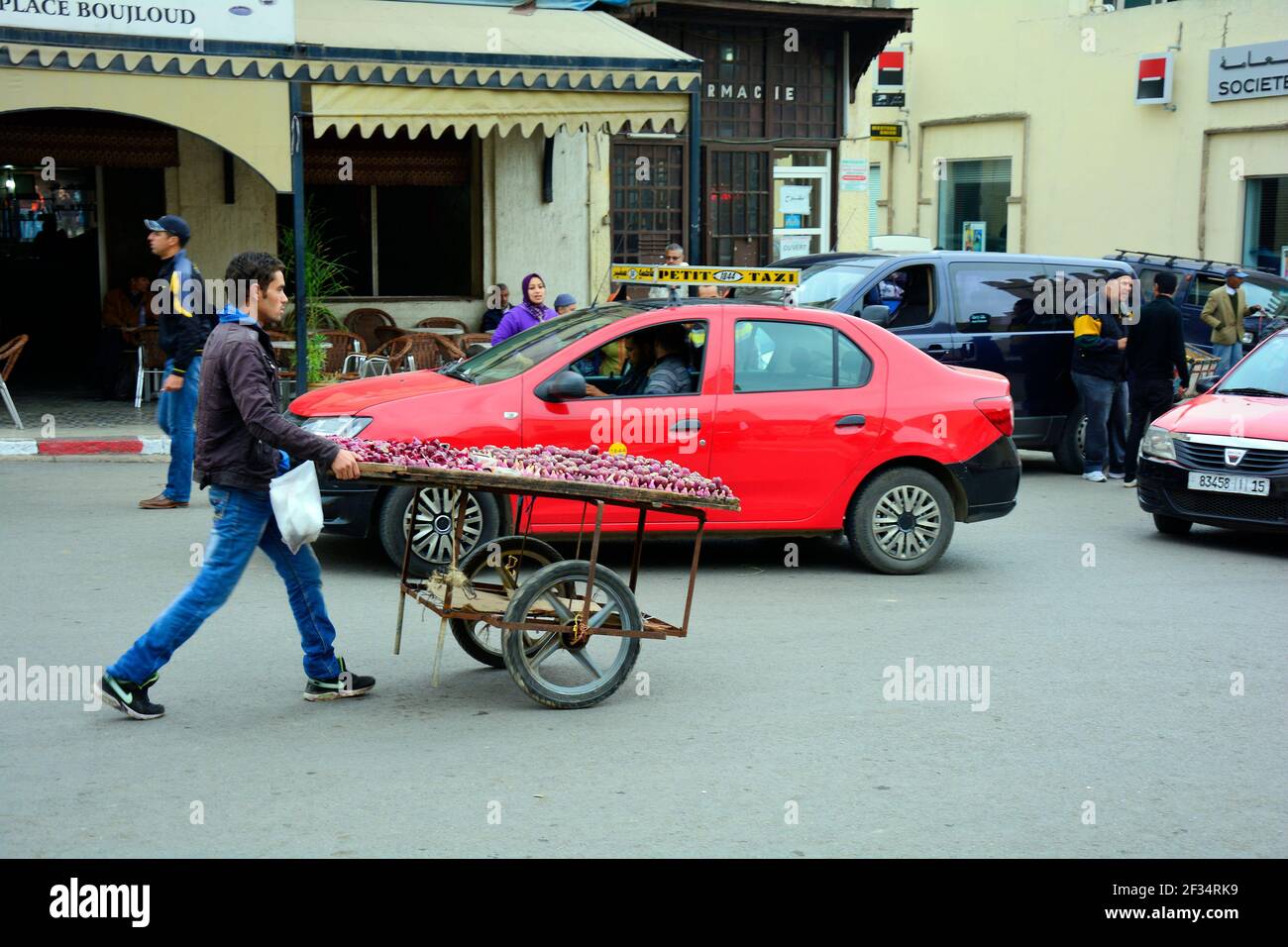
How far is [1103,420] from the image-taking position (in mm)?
13180

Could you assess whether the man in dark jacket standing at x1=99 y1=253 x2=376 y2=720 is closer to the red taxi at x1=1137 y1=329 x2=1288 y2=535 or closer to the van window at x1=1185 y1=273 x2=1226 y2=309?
the red taxi at x1=1137 y1=329 x2=1288 y2=535

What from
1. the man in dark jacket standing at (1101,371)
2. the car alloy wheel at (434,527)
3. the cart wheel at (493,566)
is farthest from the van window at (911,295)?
the cart wheel at (493,566)

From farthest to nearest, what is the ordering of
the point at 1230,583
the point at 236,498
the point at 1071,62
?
the point at 1071,62
the point at 1230,583
the point at 236,498

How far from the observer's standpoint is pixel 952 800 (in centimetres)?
522

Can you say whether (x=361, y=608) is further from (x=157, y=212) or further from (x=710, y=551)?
(x=157, y=212)

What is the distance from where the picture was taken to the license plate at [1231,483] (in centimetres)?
1001

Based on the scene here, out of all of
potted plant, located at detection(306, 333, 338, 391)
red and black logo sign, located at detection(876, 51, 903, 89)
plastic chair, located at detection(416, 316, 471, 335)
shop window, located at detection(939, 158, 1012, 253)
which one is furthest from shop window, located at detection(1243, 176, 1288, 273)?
potted plant, located at detection(306, 333, 338, 391)

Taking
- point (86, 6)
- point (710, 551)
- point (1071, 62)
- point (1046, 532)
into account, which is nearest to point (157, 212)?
point (86, 6)

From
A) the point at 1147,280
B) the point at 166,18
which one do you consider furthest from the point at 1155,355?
the point at 166,18

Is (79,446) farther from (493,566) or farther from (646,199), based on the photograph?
(646,199)

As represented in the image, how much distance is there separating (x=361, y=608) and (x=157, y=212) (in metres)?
10.3

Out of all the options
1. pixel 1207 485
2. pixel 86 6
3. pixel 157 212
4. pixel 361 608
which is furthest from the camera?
pixel 157 212

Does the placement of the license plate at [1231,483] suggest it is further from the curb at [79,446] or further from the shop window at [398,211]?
the shop window at [398,211]

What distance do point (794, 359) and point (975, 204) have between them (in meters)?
22.6
